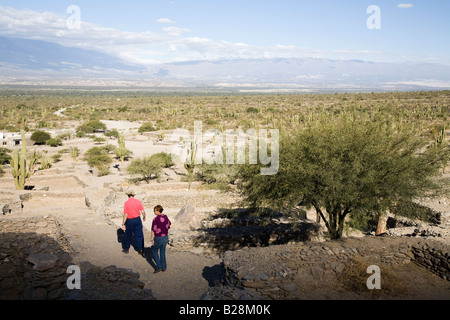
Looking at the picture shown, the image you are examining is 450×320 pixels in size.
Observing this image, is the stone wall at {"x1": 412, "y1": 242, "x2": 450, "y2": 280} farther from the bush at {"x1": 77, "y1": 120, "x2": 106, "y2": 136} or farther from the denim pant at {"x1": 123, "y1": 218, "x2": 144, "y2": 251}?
the bush at {"x1": 77, "y1": 120, "x2": 106, "y2": 136}

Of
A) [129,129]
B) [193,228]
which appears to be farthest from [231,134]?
[193,228]

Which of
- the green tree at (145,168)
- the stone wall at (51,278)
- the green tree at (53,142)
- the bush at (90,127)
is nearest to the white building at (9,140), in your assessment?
the green tree at (53,142)

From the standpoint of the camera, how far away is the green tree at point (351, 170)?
906cm

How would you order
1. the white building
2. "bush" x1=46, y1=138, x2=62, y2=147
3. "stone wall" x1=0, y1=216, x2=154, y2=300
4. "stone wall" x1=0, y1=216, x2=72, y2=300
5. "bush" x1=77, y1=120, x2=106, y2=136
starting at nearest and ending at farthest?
"stone wall" x1=0, y1=216, x2=154, y2=300, "stone wall" x1=0, y1=216, x2=72, y2=300, the white building, "bush" x1=46, y1=138, x2=62, y2=147, "bush" x1=77, y1=120, x2=106, y2=136

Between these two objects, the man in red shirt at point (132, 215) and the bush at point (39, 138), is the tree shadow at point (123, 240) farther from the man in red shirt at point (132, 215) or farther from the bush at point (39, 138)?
the bush at point (39, 138)

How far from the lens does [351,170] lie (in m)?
9.08

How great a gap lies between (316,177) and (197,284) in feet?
14.4

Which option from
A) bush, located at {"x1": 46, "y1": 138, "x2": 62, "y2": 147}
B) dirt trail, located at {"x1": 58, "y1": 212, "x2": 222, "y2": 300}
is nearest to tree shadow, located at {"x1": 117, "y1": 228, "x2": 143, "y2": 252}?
dirt trail, located at {"x1": 58, "y1": 212, "x2": 222, "y2": 300}

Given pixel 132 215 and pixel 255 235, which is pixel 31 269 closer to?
pixel 132 215

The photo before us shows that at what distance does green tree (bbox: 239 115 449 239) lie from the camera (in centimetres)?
906

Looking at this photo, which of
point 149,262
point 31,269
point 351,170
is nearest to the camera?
point 31,269

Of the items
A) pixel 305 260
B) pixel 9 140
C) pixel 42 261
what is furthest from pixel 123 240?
pixel 9 140

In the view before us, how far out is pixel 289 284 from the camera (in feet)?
23.4

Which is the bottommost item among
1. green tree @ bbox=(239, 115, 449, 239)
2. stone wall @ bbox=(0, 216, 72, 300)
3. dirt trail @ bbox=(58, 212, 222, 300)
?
dirt trail @ bbox=(58, 212, 222, 300)
